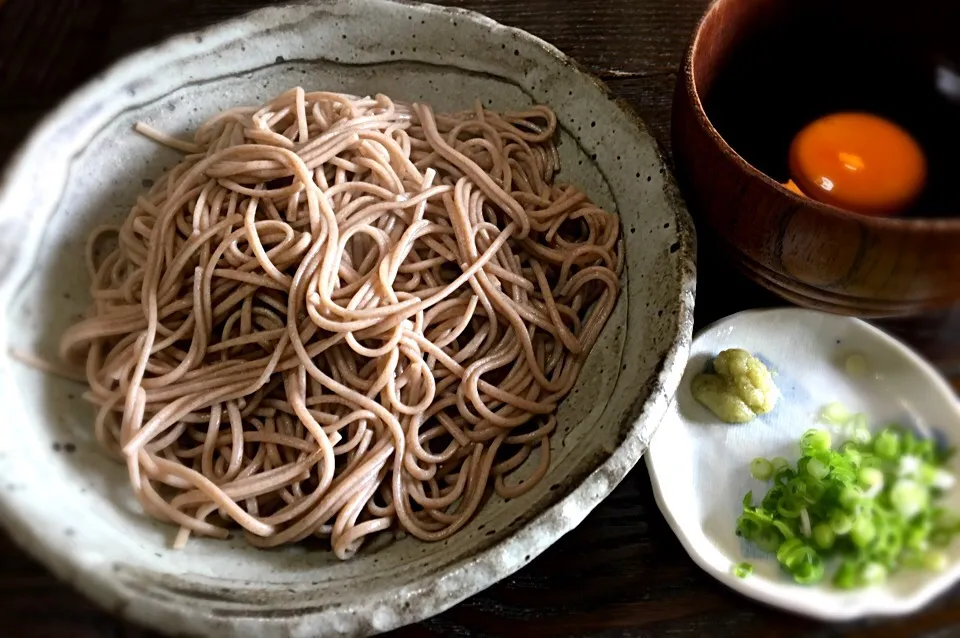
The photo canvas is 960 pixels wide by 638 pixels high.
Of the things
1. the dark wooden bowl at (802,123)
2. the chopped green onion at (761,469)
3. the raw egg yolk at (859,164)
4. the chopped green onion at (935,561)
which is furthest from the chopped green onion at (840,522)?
the raw egg yolk at (859,164)

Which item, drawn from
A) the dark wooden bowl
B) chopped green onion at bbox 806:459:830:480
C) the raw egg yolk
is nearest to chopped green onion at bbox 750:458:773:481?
chopped green onion at bbox 806:459:830:480

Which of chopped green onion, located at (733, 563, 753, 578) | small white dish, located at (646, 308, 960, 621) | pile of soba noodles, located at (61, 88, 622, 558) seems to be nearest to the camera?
small white dish, located at (646, 308, 960, 621)

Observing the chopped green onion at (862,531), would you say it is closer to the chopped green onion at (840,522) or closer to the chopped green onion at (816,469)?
the chopped green onion at (840,522)

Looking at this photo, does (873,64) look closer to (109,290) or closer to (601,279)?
(601,279)

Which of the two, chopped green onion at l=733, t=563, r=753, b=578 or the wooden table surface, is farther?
chopped green onion at l=733, t=563, r=753, b=578

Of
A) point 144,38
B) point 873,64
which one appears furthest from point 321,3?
point 873,64

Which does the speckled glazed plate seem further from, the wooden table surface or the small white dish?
the small white dish
